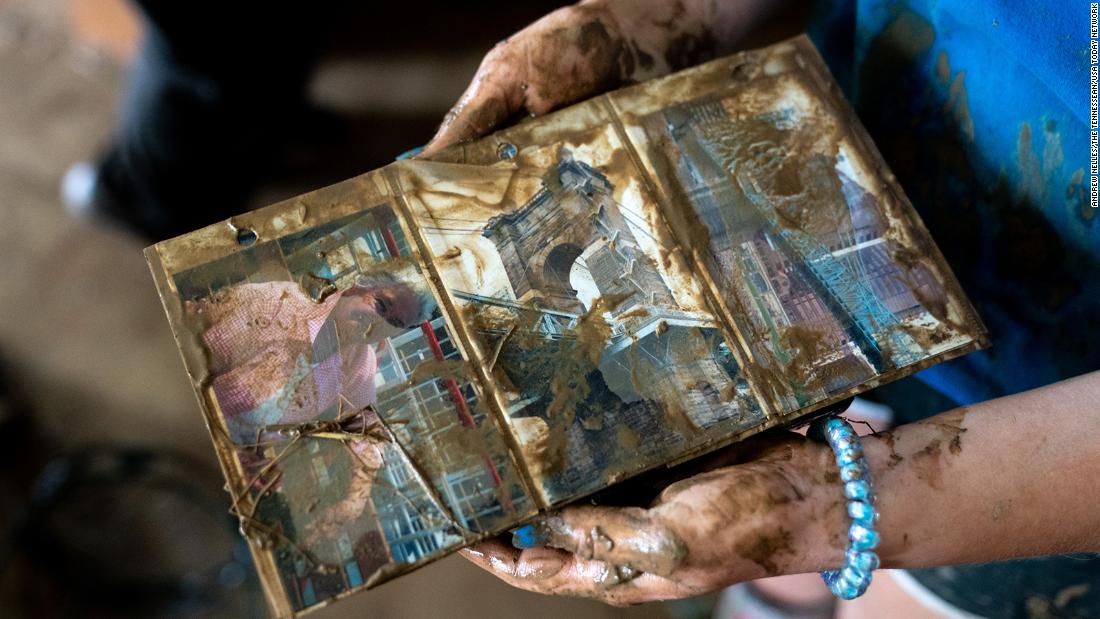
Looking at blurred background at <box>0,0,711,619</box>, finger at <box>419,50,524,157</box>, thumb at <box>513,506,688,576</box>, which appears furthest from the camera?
blurred background at <box>0,0,711,619</box>

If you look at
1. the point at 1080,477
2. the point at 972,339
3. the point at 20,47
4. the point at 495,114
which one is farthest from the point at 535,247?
the point at 20,47

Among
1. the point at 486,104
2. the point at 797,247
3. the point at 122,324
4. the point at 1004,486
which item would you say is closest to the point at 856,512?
the point at 1004,486

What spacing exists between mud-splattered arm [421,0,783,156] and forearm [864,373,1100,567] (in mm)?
529

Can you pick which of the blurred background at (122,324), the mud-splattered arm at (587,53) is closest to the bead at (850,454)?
the mud-splattered arm at (587,53)

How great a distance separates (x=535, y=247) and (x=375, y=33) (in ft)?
4.72

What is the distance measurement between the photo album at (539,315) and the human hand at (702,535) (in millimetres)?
37

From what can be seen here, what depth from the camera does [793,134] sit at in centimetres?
88

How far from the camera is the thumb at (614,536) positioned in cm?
69

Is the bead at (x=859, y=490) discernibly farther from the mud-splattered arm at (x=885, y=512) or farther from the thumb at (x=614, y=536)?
the thumb at (x=614, y=536)

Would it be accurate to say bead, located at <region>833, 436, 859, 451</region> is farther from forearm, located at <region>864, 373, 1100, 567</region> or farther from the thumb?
the thumb

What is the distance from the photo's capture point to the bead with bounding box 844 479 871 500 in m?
0.71

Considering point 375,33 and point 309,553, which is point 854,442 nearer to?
point 309,553

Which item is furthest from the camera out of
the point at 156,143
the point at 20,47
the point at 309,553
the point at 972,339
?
the point at 20,47

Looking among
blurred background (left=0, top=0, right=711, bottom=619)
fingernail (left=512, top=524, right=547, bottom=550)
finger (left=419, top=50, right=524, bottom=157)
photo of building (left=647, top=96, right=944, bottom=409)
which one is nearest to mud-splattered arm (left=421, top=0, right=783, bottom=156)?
finger (left=419, top=50, right=524, bottom=157)
